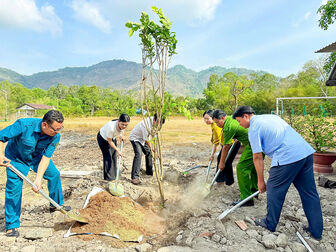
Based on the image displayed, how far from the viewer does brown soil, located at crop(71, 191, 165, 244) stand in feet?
8.71

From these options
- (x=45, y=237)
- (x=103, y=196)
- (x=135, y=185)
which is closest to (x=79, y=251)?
(x=45, y=237)

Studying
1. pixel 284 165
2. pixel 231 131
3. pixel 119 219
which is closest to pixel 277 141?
pixel 284 165

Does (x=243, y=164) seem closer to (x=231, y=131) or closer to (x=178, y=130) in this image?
(x=231, y=131)

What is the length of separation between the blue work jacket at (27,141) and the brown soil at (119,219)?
972mm

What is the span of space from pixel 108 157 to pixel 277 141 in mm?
3270

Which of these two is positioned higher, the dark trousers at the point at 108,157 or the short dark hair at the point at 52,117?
the short dark hair at the point at 52,117

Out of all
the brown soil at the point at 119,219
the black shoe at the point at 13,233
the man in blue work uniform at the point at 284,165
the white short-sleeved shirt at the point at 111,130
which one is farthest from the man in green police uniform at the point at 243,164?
the black shoe at the point at 13,233

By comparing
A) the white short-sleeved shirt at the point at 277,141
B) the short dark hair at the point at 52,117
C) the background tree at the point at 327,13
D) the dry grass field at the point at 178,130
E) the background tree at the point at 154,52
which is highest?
the background tree at the point at 327,13

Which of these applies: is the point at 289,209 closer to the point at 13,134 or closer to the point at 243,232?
the point at 243,232

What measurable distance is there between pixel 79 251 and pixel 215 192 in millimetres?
2617

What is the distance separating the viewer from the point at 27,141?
2721mm

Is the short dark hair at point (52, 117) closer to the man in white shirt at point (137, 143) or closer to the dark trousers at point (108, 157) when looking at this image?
the dark trousers at point (108, 157)

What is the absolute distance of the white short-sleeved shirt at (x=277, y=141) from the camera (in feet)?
8.17

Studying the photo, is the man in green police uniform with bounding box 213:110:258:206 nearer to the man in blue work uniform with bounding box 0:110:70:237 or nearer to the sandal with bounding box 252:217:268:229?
the sandal with bounding box 252:217:268:229
